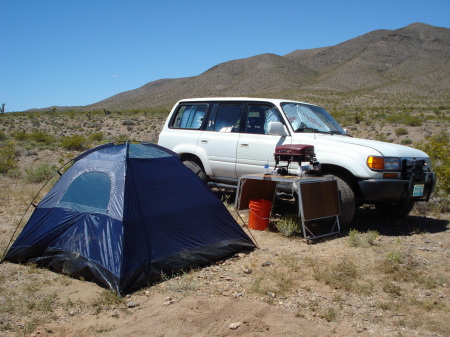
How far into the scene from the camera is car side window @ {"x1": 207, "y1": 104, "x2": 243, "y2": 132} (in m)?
8.49

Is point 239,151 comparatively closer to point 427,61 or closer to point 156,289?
point 156,289

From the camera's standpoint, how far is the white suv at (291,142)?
6.77 metres

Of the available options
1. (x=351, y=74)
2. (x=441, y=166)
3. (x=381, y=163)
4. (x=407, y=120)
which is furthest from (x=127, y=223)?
(x=351, y=74)

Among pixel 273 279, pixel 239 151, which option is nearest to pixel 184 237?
pixel 273 279

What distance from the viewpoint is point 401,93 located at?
6638 cm

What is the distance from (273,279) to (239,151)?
3426 mm

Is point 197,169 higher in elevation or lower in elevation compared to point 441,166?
higher

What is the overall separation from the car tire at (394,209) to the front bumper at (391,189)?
0.93 meters

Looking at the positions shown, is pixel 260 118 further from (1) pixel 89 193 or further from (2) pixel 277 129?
(1) pixel 89 193

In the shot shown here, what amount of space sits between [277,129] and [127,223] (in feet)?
10.7

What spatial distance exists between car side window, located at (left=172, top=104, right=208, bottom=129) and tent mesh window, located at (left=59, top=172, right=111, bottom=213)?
11.2ft

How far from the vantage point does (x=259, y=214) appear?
7.31 m

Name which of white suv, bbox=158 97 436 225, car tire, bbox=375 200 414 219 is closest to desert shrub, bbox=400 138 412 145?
car tire, bbox=375 200 414 219

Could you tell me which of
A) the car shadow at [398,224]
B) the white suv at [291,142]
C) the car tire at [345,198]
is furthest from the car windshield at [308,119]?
the car shadow at [398,224]
